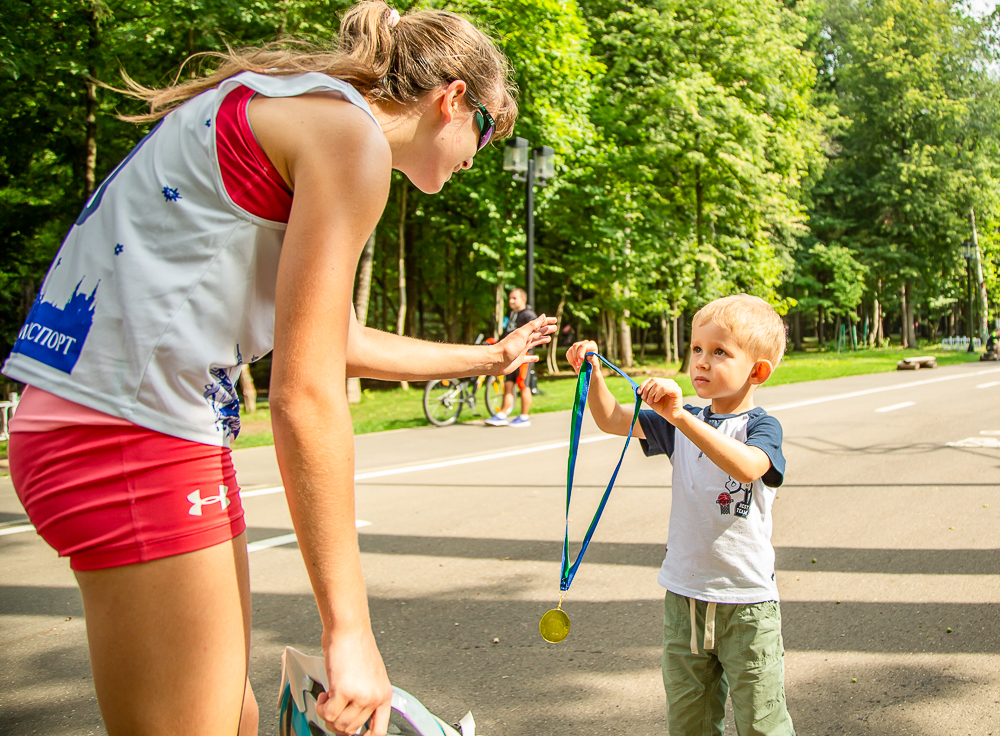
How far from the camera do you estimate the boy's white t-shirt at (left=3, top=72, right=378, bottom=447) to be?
117cm

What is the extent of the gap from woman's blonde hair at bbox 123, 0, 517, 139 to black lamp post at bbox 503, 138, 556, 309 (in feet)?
42.7

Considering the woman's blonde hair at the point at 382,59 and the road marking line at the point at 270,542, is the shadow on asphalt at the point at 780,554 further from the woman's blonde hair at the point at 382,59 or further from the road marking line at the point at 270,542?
the woman's blonde hair at the point at 382,59

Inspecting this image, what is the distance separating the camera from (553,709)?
3.04 m

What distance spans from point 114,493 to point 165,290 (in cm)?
30

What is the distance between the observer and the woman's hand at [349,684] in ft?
3.78

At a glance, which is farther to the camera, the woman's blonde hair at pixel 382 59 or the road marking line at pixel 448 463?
the road marking line at pixel 448 463

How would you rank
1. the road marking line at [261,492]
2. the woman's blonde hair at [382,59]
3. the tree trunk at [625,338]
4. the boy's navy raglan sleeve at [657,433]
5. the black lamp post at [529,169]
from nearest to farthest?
the woman's blonde hair at [382,59] < the boy's navy raglan sleeve at [657,433] < the road marking line at [261,492] < the black lamp post at [529,169] < the tree trunk at [625,338]

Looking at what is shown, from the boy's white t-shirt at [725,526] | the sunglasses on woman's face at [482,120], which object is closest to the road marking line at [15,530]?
the boy's white t-shirt at [725,526]

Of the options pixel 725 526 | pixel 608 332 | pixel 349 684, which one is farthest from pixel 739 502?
pixel 608 332

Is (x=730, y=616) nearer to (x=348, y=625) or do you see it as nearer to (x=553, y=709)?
(x=553, y=709)

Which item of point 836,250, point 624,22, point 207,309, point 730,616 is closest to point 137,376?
point 207,309

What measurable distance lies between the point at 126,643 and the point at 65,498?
0.23m

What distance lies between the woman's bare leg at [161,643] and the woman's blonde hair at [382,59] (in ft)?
2.60

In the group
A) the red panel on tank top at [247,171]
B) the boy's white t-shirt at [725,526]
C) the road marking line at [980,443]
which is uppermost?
the red panel on tank top at [247,171]
